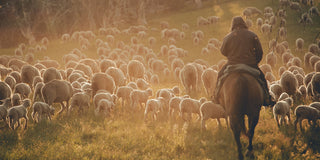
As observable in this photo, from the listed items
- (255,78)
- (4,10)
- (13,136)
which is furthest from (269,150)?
(4,10)

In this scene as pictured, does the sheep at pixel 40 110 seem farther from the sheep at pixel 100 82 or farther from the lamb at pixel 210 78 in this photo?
the lamb at pixel 210 78

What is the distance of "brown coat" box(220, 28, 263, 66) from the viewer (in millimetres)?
6844

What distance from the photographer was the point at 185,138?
773 centimetres

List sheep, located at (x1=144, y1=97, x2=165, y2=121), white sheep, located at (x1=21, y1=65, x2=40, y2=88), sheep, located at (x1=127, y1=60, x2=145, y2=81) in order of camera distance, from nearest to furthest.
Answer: sheep, located at (x1=144, y1=97, x2=165, y2=121) < white sheep, located at (x1=21, y1=65, x2=40, y2=88) < sheep, located at (x1=127, y1=60, x2=145, y2=81)

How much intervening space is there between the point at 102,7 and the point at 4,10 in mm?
14675

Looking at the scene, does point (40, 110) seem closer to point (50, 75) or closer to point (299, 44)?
point (50, 75)

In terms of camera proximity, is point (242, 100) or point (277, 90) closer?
point (242, 100)

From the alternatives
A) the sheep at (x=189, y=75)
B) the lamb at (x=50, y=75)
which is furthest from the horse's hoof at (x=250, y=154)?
the lamb at (x=50, y=75)

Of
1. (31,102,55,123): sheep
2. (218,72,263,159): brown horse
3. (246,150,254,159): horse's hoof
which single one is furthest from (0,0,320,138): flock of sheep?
(246,150,254,159): horse's hoof

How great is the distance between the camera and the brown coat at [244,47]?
6.84m

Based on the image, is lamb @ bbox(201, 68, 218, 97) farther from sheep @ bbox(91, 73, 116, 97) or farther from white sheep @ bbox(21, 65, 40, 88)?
white sheep @ bbox(21, 65, 40, 88)

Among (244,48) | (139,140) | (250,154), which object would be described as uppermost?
(244,48)

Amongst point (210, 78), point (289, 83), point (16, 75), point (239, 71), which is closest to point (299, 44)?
Answer: point (289, 83)

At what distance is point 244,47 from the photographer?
6824 millimetres
